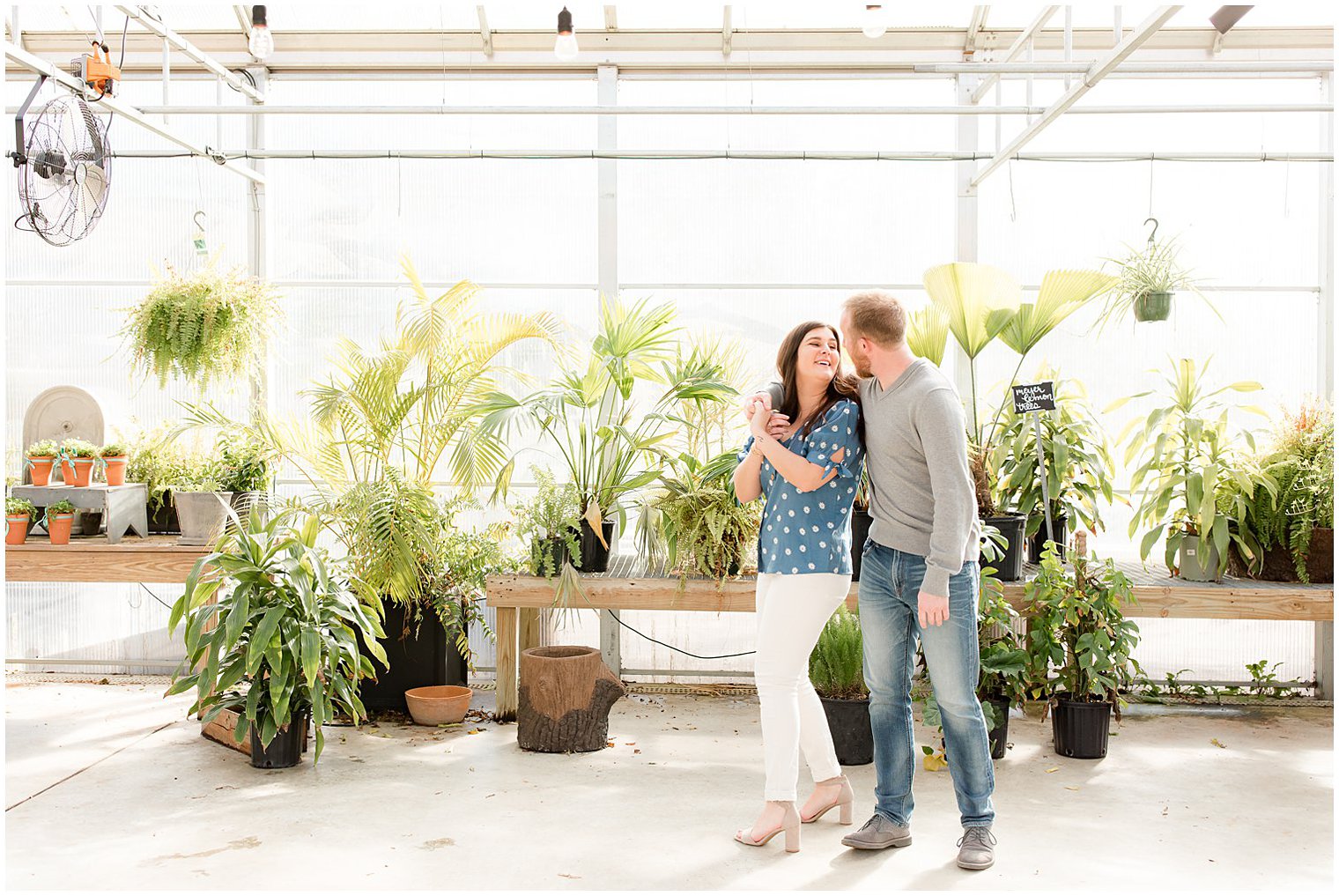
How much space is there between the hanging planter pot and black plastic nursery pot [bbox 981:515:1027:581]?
122cm

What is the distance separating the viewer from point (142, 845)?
3156 mm

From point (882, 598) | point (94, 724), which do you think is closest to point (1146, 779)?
point (882, 598)

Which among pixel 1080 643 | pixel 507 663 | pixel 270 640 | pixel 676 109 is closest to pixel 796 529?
pixel 1080 643

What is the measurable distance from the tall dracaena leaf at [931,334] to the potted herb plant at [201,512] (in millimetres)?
3154

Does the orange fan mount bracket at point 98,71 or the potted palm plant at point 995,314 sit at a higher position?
the orange fan mount bracket at point 98,71

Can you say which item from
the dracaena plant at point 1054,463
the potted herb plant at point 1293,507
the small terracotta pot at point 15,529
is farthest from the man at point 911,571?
the small terracotta pot at point 15,529

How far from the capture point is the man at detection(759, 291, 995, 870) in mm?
2785

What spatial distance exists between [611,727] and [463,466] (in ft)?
4.38

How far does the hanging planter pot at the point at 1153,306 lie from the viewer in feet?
15.8

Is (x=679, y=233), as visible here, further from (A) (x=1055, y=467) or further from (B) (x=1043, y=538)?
(B) (x=1043, y=538)

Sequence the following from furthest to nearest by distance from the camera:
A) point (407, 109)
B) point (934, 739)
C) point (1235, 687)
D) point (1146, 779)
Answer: point (1235, 687)
point (407, 109)
point (934, 739)
point (1146, 779)

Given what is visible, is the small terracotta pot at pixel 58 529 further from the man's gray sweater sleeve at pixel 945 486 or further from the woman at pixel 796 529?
the man's gray sweater sleeve at pixel 945 486

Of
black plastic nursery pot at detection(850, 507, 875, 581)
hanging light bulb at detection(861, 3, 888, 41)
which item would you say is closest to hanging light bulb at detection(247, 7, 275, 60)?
hanging light bulb at detection(861, 3, 888, 41)

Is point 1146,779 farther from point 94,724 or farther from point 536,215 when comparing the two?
point 94,724
